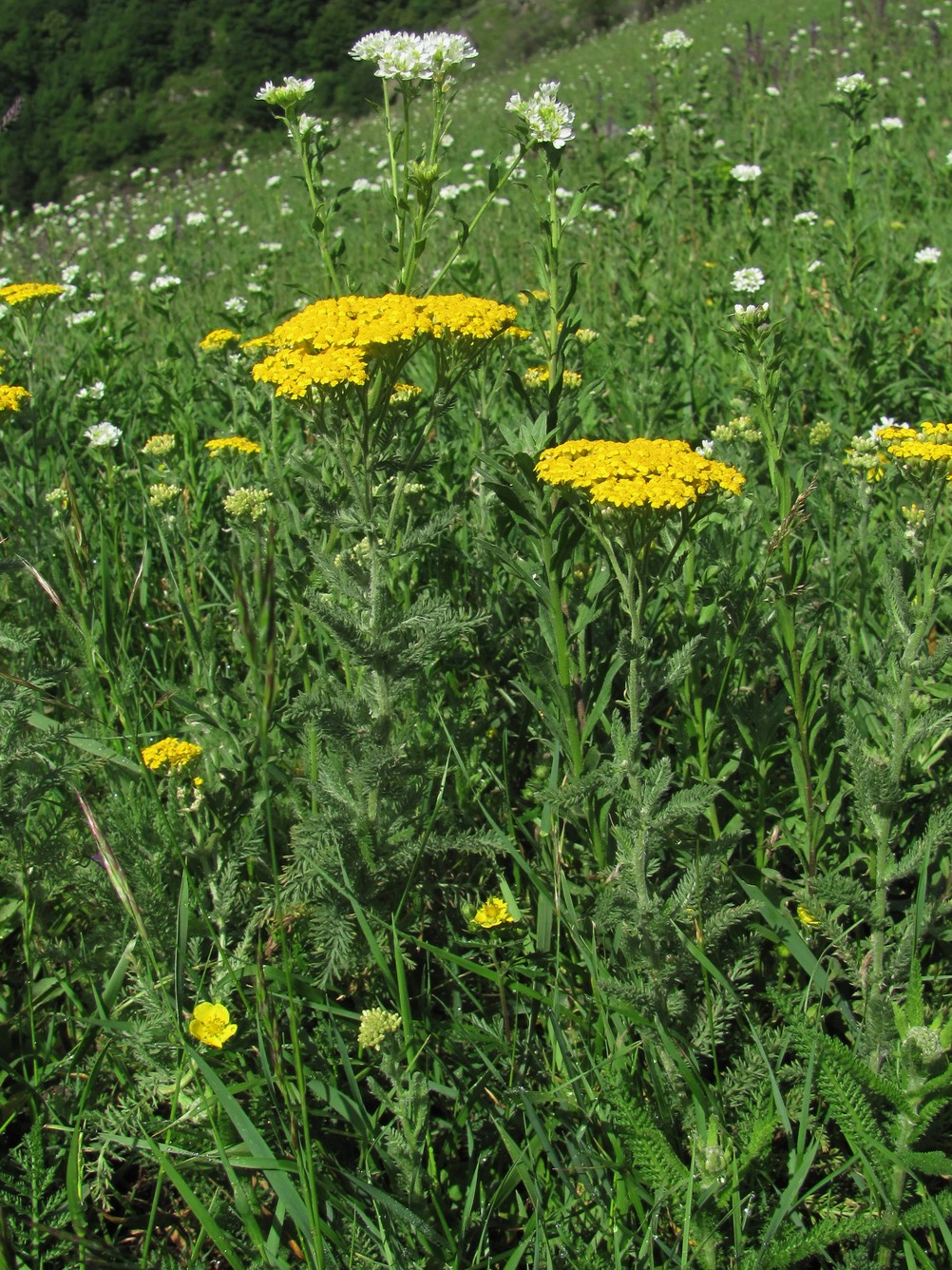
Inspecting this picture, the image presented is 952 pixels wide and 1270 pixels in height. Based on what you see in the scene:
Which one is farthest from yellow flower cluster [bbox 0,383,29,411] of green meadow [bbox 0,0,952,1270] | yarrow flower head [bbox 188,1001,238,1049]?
yarrow flower head [bbox 188,1001,238,1049]

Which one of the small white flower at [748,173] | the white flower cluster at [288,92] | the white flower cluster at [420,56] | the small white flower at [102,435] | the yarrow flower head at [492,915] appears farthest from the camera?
the small white flower at [748,173]

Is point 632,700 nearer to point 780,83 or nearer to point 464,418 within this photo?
point 464,418

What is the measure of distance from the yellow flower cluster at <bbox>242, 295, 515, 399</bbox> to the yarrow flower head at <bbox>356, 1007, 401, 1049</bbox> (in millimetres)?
1042

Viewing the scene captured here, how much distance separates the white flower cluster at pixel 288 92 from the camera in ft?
6.79

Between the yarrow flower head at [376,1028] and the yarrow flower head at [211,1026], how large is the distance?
25 cm

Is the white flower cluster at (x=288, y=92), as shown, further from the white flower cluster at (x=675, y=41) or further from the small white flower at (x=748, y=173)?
the white flower cluster at (x=675, y=41)

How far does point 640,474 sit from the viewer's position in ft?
5.03

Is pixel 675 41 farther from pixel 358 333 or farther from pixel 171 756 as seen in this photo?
pixel 171 756

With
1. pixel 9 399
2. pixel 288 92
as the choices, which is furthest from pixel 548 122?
pixel 9 399

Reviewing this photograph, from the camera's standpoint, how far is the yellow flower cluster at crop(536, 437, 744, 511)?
4.86ft

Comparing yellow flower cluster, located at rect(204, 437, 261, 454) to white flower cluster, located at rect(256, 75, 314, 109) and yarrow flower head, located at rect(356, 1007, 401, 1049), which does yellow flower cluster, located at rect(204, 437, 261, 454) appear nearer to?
white flower cluster, located at rect(256, 75, 314, 109)

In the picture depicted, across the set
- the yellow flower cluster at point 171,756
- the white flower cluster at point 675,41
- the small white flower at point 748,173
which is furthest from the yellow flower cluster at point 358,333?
the white flower cluster at point 675,41

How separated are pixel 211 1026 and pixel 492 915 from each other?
21.1 inches

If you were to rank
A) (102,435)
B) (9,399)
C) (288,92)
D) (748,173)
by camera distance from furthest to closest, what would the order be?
(748,173), (102,435), (9,399), (288,92)
